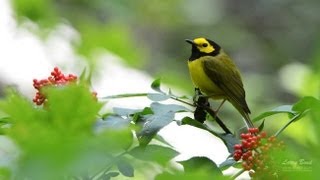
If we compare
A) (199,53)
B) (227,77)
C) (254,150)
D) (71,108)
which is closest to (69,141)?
(71,108)

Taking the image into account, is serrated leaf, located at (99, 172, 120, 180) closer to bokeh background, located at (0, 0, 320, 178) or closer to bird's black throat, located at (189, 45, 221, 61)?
bird's black throat, located at (189, 45, 221, 61)

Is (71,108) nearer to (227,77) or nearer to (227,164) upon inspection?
(227,164)

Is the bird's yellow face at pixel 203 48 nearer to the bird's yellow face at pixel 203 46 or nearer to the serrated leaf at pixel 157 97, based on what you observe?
the bird's yellow face at pixel 203 46

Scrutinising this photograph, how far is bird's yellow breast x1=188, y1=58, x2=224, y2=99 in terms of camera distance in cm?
229

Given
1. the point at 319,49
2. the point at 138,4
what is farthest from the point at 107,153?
the point at 138,4

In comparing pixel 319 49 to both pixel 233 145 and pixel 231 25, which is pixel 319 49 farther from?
pixel 231 25

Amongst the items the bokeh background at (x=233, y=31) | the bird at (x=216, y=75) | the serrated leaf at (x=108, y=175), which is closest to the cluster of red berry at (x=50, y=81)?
the serrated leaf at (x=108, y=175)

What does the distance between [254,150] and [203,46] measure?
1.62 metres

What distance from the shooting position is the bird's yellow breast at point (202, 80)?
2.29 m

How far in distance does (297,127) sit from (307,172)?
4.59 ft

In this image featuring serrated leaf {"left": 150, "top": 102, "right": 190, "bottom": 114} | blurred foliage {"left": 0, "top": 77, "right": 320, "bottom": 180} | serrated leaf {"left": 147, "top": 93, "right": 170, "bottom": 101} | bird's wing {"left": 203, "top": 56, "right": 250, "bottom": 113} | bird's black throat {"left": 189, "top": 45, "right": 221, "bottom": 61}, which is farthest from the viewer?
bird's black throat {"left": 189, "top": 45, "right": 221, "bottom": 61}

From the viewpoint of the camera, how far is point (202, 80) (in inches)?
94.0

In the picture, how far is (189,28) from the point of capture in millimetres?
6652

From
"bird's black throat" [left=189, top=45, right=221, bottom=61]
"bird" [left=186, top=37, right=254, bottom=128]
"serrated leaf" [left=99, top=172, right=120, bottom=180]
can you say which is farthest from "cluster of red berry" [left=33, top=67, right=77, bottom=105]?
"bird's black throat" [left=189, top=45, right=221, bottom=61]
